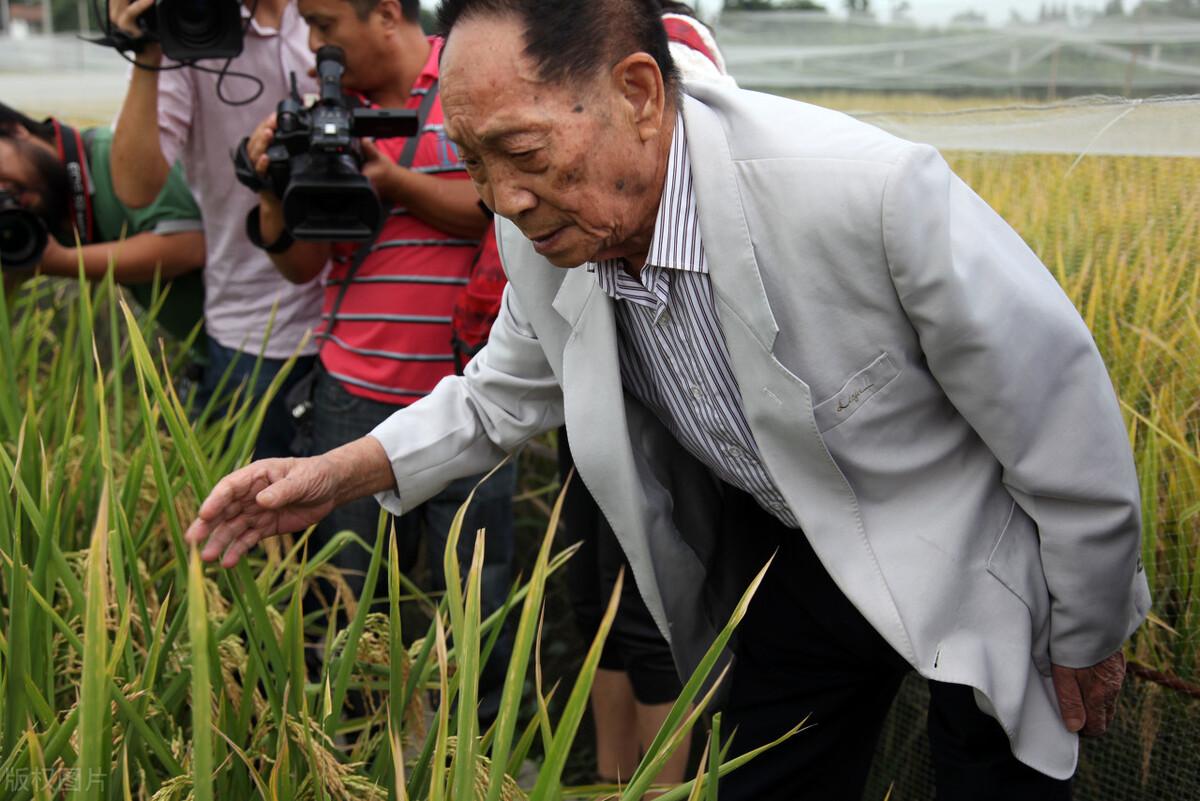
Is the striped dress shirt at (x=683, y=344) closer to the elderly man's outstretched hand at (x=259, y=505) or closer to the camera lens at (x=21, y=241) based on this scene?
the elderly man's outstretched hand at (x=259, y=505)

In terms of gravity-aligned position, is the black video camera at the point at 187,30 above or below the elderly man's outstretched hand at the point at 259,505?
above

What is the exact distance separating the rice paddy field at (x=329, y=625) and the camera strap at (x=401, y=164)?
0.28 meters

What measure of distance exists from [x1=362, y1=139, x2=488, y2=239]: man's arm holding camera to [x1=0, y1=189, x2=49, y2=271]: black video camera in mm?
849

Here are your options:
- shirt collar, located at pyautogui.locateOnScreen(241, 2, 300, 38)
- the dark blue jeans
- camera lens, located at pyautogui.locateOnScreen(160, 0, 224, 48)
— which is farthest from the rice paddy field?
shirt collar, located at pyautogui.locateOnScreen(241, 2, 300, 38)

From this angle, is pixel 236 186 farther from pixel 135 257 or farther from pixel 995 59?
pixel 995 59

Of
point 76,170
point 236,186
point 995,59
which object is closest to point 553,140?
point 236,186

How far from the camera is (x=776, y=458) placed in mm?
1376

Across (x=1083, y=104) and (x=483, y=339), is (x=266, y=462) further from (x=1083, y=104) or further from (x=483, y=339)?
(x=1083, y=104)

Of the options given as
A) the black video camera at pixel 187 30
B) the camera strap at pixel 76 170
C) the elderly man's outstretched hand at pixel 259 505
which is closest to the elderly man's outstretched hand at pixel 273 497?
the elderly man's outstretched hand at pixel 259 505

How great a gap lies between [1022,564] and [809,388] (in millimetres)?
341

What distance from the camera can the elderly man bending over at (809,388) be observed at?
1238 mm

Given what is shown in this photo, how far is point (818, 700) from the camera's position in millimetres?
1641

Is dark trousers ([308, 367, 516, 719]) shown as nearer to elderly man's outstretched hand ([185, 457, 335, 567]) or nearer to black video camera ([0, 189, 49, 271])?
black video camera ([0, 189, 49, 271])

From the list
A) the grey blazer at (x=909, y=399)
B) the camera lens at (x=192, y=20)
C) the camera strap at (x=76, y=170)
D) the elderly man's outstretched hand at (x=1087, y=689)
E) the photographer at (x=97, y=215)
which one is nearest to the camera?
the grey blazer at (x=909, y=399)
